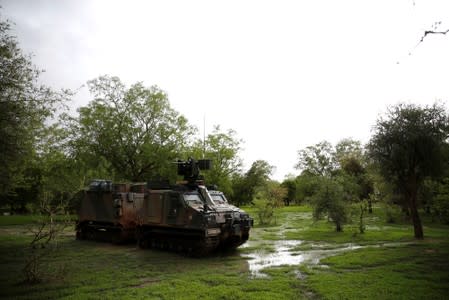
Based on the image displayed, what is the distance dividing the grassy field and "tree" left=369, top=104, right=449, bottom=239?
10.6 ft

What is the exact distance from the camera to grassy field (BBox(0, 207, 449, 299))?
8.34 metres

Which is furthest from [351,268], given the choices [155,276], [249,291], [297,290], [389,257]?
[155,276]

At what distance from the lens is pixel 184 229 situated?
14.2 metres

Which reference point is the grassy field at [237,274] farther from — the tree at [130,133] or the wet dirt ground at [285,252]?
the tree at [130,133]

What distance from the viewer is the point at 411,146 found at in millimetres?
17172

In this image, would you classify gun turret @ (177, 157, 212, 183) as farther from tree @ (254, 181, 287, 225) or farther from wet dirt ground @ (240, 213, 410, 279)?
tree @ (254, 181, 287, 225)

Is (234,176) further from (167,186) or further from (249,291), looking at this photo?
(249,291)

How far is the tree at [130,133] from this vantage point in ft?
92.9

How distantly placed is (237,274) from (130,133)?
20747mm

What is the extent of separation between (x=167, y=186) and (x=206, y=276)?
6909 millimetres

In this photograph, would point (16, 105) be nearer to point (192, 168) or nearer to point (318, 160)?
point (192, 168)

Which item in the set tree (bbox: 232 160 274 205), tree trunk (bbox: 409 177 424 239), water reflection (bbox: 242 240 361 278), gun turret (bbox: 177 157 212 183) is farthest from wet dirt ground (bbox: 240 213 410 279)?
tree (bbox: 232 160 274 205)

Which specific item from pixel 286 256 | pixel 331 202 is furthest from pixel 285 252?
pixel 331 202

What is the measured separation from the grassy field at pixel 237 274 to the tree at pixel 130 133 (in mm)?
12849
